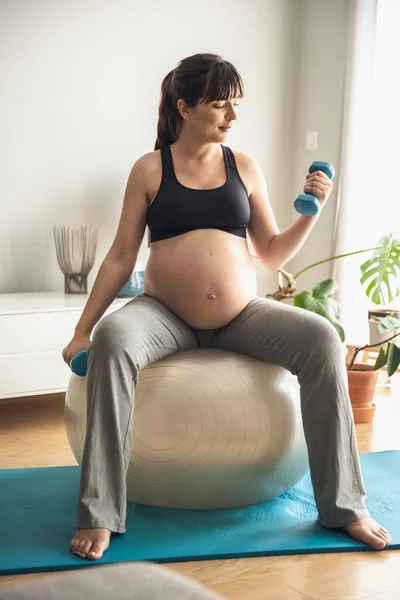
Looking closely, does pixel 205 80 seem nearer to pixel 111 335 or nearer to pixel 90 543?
pixel 111 335

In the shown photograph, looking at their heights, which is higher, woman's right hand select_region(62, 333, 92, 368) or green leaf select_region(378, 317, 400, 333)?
woman's right hand select_region(62, 333, 92, 368)

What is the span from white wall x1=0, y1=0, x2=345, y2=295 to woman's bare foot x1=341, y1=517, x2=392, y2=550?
182cm

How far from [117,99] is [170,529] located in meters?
2.05

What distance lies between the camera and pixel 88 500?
6.02 ft

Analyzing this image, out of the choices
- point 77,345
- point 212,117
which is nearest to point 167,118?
point 212,117

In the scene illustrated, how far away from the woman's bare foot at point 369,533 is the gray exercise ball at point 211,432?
218 mm

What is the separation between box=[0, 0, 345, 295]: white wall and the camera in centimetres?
324

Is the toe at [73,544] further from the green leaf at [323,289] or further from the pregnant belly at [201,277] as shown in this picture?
the green leaf at [323,289]

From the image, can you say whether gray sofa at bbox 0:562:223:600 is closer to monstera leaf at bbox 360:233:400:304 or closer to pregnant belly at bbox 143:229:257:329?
pregnant belly at bbox 143:229:257:329

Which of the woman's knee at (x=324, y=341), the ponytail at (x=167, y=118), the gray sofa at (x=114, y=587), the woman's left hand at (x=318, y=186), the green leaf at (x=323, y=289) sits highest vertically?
the ponytail at (x=167, y=118)

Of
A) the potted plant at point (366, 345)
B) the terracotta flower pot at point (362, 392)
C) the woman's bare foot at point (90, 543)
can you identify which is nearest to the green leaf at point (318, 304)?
the potted plant at point (366, 345)

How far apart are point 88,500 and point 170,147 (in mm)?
930

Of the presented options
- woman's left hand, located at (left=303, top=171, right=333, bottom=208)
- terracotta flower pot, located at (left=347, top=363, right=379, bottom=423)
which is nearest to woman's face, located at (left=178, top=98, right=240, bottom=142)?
woman's left hand, located at (left=303, top=171, right=333, bottom=208)

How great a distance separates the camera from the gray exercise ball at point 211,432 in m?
1.96
